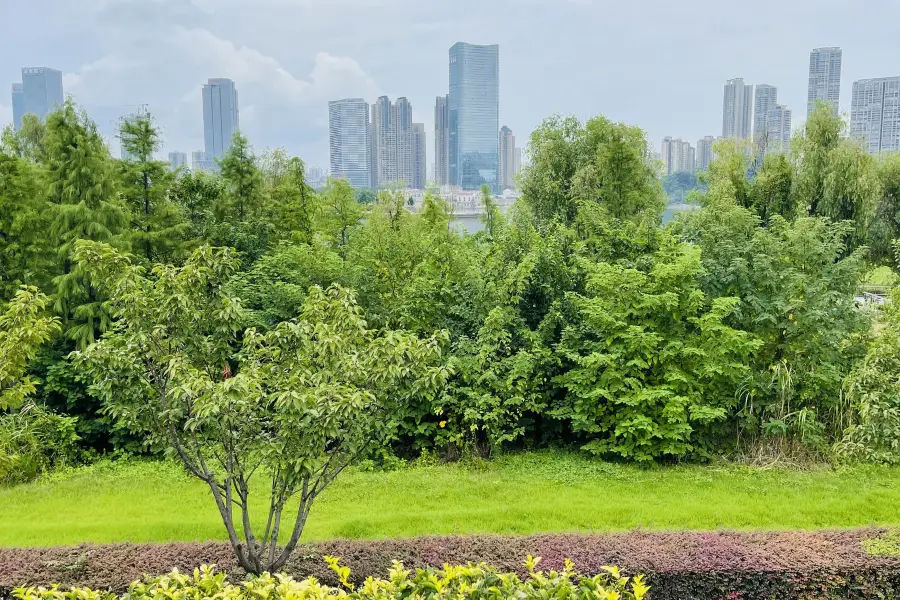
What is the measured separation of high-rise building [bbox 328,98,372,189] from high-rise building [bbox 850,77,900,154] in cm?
3406

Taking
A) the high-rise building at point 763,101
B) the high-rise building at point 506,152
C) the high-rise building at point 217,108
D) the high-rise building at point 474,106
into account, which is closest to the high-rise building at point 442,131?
the high-rise building at point 474,106

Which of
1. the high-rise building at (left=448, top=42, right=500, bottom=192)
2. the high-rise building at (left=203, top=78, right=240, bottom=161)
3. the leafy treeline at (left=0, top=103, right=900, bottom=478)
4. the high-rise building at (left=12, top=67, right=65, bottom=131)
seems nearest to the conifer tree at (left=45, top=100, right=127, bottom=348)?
the leafy treeline at (left=0, top=103, right=900, bottom=478)

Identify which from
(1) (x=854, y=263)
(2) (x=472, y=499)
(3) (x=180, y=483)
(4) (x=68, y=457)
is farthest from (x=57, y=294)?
(1) (x=854, y=263)

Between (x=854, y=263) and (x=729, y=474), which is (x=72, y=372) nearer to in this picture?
(x=729, y=474)

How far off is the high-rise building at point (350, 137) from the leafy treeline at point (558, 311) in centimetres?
4130

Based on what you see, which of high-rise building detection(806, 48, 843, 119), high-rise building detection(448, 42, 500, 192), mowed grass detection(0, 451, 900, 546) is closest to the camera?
mowed grass detection(0, 451, 900, 546)

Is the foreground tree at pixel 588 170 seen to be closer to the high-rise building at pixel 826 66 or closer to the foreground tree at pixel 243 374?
the foreground tree at pixel 243 374

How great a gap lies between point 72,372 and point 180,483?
127 inches

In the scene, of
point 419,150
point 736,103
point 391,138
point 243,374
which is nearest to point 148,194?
point 243,374

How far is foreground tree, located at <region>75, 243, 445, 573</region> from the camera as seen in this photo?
4.80 metres

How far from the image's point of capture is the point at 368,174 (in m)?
53.8

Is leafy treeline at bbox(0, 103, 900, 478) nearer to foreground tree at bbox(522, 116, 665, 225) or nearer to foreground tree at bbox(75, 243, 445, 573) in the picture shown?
foreground tree at bbox(75, 243, 445, 573)

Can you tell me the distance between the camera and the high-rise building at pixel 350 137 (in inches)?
2082

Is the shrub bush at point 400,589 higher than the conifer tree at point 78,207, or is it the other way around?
the conifer tree at point 78,207
